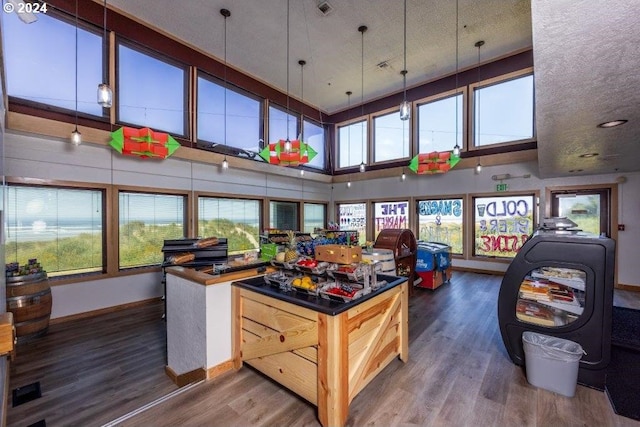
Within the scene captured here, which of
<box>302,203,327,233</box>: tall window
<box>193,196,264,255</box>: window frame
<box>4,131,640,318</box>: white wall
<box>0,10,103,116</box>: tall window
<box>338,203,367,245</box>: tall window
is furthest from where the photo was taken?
<box>338,203,367,245</box>: tall window

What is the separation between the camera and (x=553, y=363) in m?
2.16

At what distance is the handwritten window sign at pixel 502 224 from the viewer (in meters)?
6.15

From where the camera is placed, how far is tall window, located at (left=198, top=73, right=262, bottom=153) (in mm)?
5844

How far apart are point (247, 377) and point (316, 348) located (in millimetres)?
936

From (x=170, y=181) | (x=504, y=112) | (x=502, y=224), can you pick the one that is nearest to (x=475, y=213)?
(x=502, y=224)

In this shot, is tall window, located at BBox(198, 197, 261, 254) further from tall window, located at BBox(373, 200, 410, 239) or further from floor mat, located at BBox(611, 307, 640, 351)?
floor mat, located at BBox(611, 307, 640, 351)

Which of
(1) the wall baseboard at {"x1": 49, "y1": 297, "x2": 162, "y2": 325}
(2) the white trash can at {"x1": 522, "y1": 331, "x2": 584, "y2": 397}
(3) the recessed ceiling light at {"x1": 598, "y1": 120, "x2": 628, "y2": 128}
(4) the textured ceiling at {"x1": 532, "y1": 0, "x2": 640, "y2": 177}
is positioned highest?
(4) the textured ceiling at {"x1": 532, "y1": 0, "x2": 640, "y2": 177}

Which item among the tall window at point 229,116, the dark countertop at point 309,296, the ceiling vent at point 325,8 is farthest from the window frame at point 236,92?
the dark countertop at point 309,296

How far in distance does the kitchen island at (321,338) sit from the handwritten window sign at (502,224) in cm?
518

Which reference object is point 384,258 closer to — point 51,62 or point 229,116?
point 229,116

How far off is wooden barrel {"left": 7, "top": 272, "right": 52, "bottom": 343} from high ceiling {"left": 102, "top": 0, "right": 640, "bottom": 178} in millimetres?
4533

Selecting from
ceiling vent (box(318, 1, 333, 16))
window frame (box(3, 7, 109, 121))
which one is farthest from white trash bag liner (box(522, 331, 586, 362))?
window frame (box(3, 7, 109, 121))

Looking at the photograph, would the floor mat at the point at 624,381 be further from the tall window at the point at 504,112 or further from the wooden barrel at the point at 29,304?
the wooden barrel at the point at 29,304

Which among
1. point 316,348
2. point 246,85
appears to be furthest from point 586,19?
point 246,85
